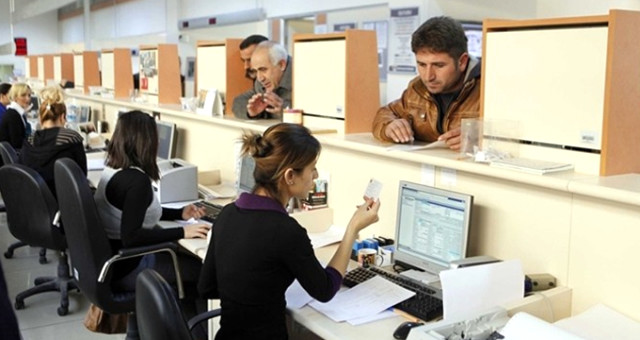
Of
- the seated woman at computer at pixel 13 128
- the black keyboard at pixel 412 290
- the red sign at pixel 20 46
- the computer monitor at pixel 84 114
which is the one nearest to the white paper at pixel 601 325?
the black keyboard at pixel 412 290

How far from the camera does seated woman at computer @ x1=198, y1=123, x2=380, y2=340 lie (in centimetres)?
172

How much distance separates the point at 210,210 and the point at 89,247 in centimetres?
68

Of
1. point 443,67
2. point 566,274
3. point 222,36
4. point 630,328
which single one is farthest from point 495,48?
point 222,36

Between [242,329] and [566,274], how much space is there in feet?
2.95

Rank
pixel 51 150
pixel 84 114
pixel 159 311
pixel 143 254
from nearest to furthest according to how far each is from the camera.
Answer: pixel 159 311 → pixel 143 254 → pixel 51 150 → pixel 84 114

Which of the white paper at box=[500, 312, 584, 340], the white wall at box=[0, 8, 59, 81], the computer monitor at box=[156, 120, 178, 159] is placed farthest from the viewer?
the white wall at box=[0, 8, 59, 81]

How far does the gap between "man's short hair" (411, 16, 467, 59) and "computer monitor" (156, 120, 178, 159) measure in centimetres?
207

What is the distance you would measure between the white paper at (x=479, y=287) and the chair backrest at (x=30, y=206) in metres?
2.33

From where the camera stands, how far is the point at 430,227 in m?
2.02

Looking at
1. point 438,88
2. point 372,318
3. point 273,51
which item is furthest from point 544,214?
point 273,51

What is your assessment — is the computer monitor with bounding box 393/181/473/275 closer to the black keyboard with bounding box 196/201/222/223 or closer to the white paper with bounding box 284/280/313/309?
the white paper with bounding box 284/280/313/309

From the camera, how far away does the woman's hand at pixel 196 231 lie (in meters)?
2.64

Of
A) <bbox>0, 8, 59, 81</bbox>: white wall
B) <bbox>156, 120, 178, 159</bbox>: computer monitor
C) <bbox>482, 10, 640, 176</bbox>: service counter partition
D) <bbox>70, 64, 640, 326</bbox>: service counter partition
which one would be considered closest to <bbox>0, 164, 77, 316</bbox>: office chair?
<bbox>156, 120, 178, 159</bbox>: computer monitor

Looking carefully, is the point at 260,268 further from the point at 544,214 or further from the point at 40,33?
the point at 40,33
